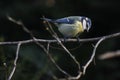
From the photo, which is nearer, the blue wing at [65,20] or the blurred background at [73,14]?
the blue wing at [65,20]

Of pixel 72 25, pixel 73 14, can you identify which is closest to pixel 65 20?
pixel 72 25

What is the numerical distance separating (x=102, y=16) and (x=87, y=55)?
104 cm

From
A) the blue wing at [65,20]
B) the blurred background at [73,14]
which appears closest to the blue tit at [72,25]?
the blue wing at [65,20]

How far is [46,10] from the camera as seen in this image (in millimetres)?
6848

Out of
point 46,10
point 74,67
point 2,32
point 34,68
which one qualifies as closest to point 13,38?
point 2,32

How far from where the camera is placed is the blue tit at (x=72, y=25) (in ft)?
14.3

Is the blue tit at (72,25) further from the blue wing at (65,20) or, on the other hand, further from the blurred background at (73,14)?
the blurred background at (73,14)

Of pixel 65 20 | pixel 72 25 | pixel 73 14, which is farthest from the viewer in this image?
pixel 73 14

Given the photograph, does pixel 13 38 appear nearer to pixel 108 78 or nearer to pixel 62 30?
pixel 108 78

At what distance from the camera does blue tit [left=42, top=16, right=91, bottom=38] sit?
14.3ft

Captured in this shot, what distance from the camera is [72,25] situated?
14.8 ft

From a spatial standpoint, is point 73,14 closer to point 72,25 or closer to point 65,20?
point 72,25

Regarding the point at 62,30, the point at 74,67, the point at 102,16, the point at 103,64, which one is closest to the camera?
the point at 62,30

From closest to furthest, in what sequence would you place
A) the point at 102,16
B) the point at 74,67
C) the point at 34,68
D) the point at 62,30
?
the point at 62,30
the point at 34,68
the point at 74,67
the point at 102,16
